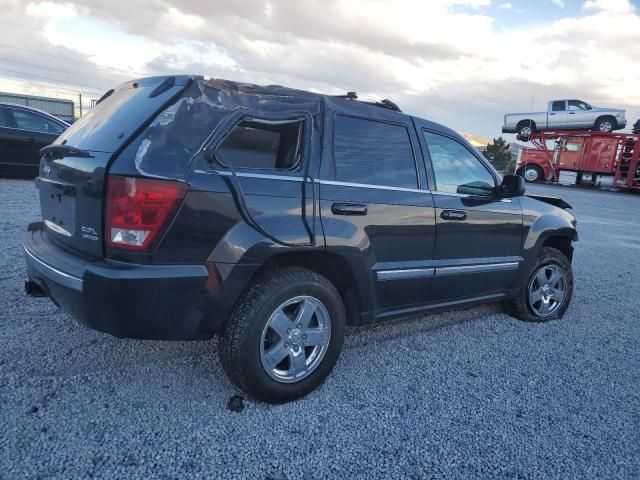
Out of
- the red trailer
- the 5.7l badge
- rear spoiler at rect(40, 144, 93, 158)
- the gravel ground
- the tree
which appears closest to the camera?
the gravel ground

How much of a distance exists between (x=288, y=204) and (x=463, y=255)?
167cm

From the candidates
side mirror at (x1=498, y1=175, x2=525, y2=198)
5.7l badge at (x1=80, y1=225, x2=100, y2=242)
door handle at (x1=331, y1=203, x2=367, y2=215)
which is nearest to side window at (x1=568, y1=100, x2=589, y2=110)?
side mirror at (x1=498, y1=175, x2=525, y2=198)

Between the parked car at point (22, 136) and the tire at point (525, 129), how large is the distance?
21.9 meters

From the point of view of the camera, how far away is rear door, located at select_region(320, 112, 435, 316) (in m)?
2.92

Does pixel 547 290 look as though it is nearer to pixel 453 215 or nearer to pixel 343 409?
pixel 453 215

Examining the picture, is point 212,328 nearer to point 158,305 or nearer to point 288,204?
point 158,305

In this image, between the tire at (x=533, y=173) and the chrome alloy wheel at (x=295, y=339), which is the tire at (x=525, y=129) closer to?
the tire at (x=533, y=173)

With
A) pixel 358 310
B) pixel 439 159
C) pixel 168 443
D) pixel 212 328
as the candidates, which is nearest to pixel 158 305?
pixel 212 328

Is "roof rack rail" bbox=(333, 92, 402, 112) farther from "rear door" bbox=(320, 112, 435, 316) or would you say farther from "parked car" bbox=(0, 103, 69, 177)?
"parked car" bbox=(0, 103, 69, 177)

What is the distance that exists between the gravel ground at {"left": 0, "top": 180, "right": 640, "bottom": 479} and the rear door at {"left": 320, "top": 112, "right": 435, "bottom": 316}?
0.61 m

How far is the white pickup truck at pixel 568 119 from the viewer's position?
74.0 feet

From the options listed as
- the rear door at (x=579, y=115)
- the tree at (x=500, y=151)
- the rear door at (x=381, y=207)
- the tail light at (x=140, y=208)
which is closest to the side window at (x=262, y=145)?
the rear door at (x=381, y=207)

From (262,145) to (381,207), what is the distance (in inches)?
33.9

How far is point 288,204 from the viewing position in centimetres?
267
